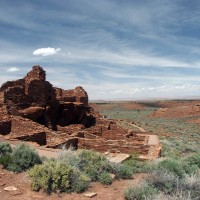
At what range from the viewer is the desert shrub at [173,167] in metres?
9.57

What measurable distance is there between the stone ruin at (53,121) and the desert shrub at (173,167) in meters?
6.02

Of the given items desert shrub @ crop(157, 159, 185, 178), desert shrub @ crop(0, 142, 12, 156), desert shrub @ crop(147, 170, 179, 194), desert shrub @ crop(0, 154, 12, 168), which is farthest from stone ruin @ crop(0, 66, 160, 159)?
desert shrub @ crop(147, 170, 179, 194)

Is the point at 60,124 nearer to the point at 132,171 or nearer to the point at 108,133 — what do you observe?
the point at 108,133

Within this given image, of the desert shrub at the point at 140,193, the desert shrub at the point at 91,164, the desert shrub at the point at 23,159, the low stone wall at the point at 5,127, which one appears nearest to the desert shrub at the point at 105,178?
the desert shrub at the point at 91,164

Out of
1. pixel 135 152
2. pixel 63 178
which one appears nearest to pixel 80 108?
pixel 135 152

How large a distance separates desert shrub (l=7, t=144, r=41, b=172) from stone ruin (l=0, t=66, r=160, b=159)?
5.38m

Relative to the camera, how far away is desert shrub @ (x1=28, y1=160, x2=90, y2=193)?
809 centimetres

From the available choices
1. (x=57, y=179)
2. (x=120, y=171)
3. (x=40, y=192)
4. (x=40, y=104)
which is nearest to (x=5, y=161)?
(x=40, y=192)

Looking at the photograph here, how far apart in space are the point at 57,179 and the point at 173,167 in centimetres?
352

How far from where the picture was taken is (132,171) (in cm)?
1020

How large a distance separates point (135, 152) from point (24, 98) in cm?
843

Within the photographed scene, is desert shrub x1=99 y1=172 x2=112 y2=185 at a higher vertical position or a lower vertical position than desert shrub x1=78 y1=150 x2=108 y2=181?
lower

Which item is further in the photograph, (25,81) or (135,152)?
(25,81)

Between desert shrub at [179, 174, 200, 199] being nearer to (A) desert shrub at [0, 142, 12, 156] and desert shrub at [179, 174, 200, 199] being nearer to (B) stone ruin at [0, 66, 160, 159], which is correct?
(A) desert shrub at [0, 142, 12, 156]
